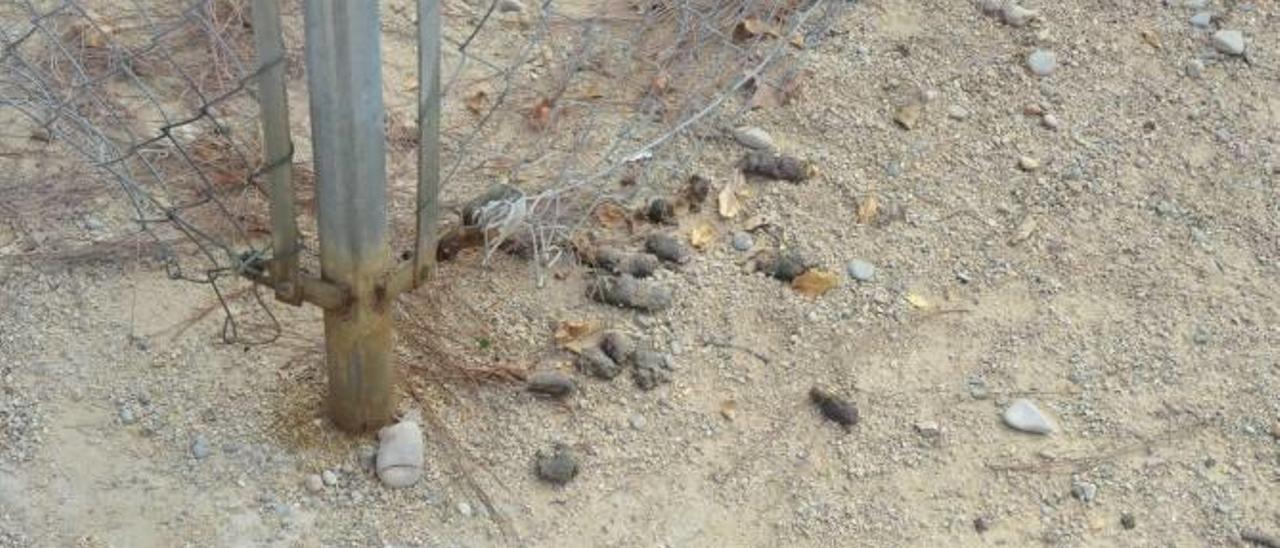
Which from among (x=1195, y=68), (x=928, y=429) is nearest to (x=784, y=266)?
(x=928, y=429)

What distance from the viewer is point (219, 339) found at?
8.23 feet

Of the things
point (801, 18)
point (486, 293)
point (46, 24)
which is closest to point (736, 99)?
point (801, 18)

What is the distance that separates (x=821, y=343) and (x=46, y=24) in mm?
1532

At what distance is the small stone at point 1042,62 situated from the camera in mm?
3309

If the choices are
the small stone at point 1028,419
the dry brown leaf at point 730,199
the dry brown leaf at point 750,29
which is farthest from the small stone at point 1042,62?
the small stone at point 1028,419

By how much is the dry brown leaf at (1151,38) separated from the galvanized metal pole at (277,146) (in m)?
1.98

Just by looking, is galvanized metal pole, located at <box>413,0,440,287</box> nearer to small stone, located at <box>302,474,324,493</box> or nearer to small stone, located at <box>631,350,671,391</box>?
small stone, located at <box>302,474,324,493</box>

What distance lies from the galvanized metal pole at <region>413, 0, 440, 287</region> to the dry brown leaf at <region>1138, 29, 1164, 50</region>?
1801mm

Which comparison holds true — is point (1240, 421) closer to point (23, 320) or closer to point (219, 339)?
point (219, 339)

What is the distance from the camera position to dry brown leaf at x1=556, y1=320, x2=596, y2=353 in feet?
8.50

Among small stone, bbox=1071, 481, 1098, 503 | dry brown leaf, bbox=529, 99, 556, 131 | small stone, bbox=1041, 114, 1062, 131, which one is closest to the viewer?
small stone, bbox=1071, 481, 1098, 503

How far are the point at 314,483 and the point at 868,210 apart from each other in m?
1.12

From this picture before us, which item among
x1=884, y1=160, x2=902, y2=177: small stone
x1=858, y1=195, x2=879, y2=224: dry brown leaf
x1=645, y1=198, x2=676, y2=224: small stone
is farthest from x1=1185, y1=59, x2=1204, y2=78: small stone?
x1=645, y1=198, x2=676, y2=224: small stone

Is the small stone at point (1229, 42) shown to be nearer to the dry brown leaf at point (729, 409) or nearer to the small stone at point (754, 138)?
the small stone at point (754, 138)
